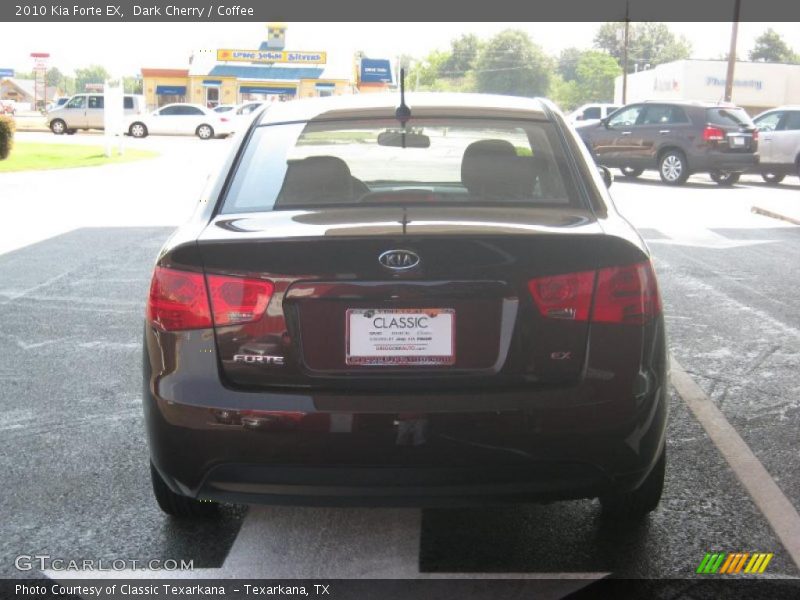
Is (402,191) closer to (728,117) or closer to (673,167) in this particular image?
(673,167)

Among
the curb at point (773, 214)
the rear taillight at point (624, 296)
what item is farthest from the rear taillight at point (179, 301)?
the curb at point (773, 214)

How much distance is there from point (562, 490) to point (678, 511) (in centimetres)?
96

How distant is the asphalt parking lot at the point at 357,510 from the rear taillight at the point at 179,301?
82 centimetres

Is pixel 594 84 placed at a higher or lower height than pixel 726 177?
lower

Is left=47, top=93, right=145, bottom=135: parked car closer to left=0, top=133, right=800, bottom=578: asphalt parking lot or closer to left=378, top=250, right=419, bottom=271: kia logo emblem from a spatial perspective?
left=0, top=133, right=800, bottom=578: asphalt parking lot

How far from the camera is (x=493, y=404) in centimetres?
312

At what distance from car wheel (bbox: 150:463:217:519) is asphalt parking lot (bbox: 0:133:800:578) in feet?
0.16

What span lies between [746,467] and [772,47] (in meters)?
155

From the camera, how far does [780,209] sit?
648 inches

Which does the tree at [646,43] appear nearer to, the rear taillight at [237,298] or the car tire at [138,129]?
the car tire at [138,129]

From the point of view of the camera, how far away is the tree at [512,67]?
460 ft

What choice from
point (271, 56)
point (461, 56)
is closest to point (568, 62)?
point (461, 56)

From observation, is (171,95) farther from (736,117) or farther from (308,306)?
(308,306)
